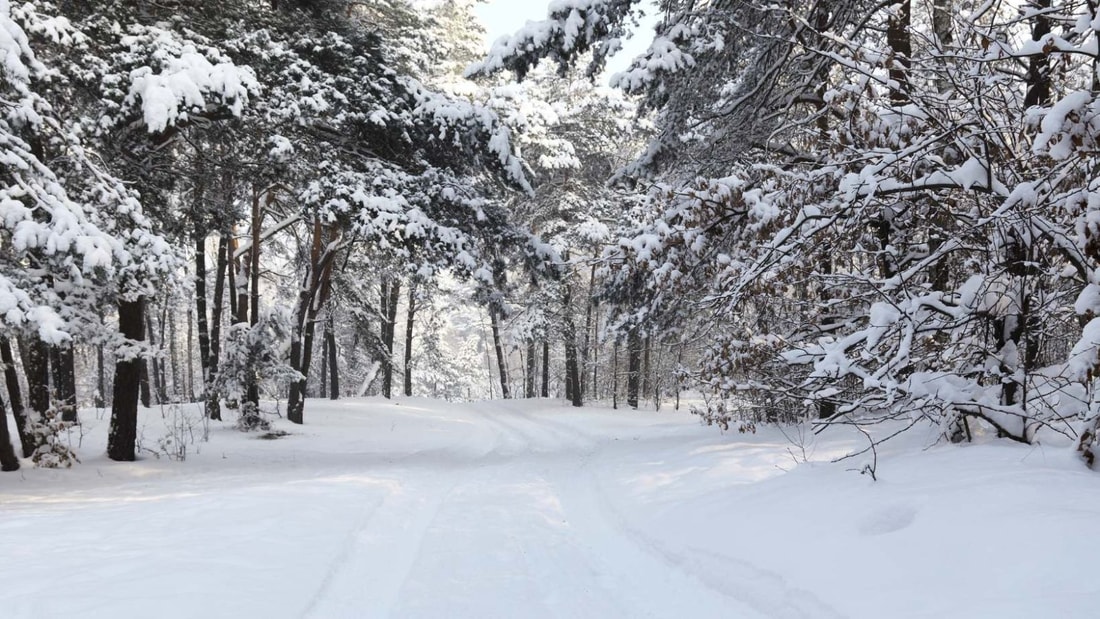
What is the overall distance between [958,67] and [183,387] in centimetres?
4910

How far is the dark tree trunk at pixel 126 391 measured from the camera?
1098cm

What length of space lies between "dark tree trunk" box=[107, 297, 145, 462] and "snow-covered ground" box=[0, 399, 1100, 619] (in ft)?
6.40

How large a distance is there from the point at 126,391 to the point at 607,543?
9424 mm

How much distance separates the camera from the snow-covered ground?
11.9 feet

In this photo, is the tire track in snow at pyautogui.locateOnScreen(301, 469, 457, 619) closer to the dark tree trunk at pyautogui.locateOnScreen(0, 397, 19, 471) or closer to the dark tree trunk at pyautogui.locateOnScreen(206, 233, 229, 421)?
the dark tree trunk at pyautogui.locateOnScreen(0, 397, 19, 471)

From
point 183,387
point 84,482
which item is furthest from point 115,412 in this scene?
point 183,387

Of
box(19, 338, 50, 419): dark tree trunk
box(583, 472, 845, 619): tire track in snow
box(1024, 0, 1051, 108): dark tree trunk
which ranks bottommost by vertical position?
box(583, 472, 845, 619): tire track in snow

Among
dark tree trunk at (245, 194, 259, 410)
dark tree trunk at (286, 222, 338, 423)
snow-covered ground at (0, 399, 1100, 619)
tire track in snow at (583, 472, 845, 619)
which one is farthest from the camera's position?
dark tree trunk at (286, 222, 338, 423)

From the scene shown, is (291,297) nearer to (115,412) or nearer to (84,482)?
(115,412)

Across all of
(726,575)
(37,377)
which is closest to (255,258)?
(37,377)

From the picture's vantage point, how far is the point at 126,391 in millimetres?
11188

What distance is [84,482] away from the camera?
32.2 ft

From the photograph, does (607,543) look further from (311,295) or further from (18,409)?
(311,295)

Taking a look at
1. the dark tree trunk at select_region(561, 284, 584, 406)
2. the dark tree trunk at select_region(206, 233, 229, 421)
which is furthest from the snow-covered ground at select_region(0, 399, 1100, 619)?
the dark tree trunk at select_region(561, 284, 584, 406)
